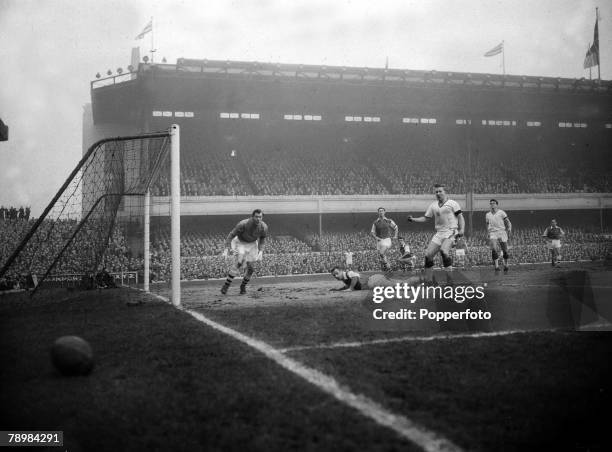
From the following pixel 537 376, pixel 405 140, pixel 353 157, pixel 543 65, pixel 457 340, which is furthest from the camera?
pixel 543 65

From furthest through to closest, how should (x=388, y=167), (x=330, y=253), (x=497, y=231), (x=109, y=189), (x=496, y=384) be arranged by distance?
(x=388, y=167), (x=330, y=253), (x=497, y=231), (x=109, y=189), (x=496, y=384)

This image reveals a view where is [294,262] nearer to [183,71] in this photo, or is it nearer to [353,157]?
[353,157]

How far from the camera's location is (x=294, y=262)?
2442 centimetres

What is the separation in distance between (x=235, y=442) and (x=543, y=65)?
53.5m

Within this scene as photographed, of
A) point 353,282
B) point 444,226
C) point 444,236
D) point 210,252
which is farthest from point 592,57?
point 353,282

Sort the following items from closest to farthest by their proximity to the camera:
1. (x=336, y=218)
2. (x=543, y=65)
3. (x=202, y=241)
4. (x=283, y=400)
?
(x=283, y=400), (x=202, y=241), (x=336, y=218), (x=543, y=65)

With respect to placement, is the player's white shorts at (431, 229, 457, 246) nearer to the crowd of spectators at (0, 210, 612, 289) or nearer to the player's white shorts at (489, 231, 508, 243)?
the player's white shorts at (489, 231, 508, 243)

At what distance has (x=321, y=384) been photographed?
4.33m

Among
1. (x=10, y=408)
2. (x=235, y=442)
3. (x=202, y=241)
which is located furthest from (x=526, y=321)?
(x=202, y=241)

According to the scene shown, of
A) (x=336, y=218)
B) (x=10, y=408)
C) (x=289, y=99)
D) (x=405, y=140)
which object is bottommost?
(x=10, y=408)

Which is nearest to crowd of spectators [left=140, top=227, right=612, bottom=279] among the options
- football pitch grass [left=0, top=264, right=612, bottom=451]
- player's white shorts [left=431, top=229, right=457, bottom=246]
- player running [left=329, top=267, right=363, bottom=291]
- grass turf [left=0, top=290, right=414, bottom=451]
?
player running [left=329, top=267, right=363, bottom=291]

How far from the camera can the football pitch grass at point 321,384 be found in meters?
3.30

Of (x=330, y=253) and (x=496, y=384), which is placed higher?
(x=330, y=253)

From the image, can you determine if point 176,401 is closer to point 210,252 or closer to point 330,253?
point 330,253
